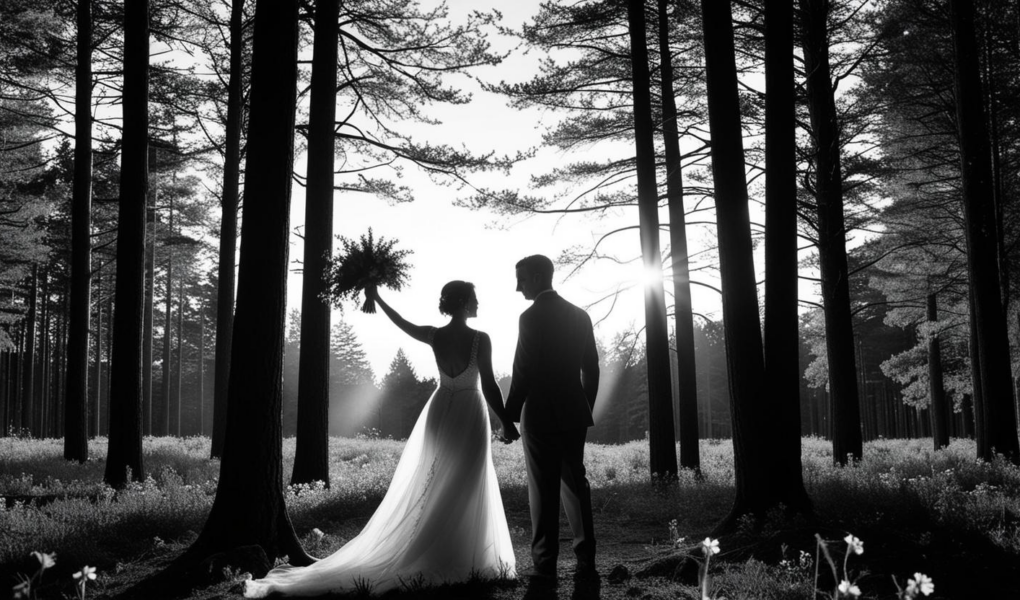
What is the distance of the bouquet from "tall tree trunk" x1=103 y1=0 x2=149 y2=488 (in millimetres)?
6736

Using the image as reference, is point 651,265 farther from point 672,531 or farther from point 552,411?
point 552,411

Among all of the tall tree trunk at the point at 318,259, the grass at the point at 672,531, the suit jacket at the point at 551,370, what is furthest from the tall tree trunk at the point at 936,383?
the suit jacket at the point at 551,370

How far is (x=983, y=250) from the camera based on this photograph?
1291 centimetres

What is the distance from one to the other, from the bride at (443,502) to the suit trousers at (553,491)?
25 cm

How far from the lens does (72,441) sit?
1590cm

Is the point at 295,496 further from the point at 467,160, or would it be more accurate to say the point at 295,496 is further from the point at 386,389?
the point at 386,389

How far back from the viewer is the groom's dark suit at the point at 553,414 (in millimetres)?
6328

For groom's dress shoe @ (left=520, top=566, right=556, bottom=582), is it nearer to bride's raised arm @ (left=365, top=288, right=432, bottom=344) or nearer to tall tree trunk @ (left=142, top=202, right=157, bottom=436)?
bride's raised arm @ (left=365, top=288, right=432, bottom=344)

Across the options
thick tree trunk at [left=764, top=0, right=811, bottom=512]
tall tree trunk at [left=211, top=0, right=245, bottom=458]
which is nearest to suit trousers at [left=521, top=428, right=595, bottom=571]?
thick tree trunk at [left=764, top=0, right=811, bottom=512]

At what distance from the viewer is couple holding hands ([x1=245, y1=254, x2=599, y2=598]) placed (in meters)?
6.09

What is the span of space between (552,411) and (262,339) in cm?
275

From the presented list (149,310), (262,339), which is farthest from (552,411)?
(149,310)

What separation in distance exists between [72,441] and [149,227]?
1825 centimetres

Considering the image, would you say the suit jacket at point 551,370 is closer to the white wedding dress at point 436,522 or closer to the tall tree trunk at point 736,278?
the white wedding dress at point 436,522
